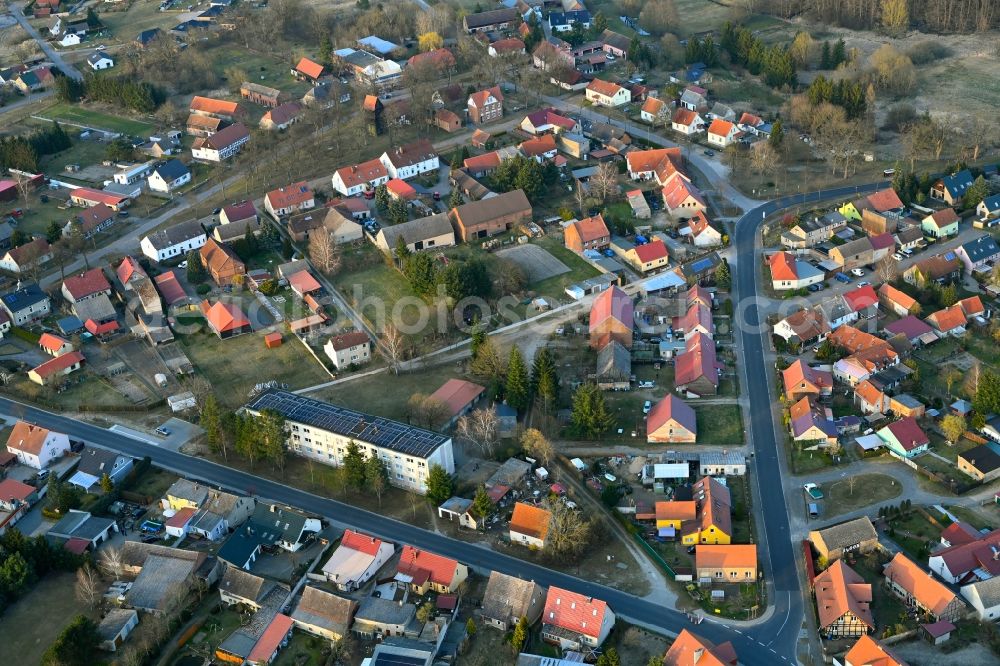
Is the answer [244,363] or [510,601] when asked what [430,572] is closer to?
[510,601]

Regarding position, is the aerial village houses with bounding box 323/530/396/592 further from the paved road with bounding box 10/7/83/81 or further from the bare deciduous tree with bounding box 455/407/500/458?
the paved road with bounding box 10/7/83/81

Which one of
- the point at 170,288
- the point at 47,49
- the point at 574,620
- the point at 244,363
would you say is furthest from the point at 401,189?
the point at 47,49

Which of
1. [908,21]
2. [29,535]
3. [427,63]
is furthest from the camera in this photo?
[908,21]

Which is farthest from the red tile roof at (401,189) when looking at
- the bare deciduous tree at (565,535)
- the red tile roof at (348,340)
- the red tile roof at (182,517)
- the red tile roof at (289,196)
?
the bare deciduous tree at (565,535)

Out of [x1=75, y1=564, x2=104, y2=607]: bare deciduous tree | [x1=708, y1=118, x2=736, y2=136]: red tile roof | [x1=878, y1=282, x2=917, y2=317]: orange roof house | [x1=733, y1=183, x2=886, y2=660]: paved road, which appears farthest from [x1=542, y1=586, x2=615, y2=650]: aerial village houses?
[x1=708, y1=118, x2=736, y2=136]: red tile roof

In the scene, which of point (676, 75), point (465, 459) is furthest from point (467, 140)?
point (465, 459)

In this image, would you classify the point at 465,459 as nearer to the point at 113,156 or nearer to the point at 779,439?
the point at 779,439
